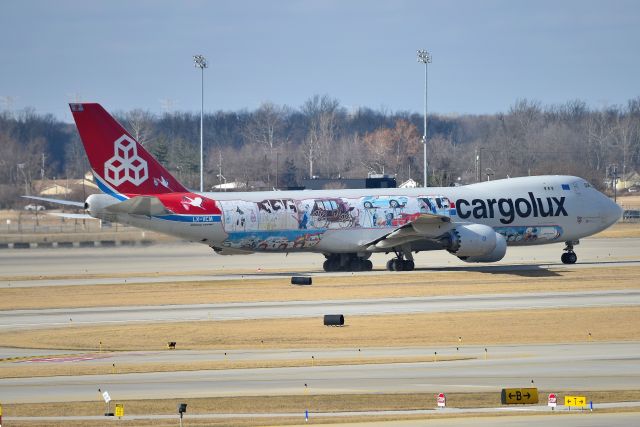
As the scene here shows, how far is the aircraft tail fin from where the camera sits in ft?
187

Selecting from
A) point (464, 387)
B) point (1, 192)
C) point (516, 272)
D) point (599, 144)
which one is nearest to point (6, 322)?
point (464, 387)

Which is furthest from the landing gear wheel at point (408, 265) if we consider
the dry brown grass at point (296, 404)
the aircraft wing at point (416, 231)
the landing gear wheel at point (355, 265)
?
the dry brown grass at point (296, 404)

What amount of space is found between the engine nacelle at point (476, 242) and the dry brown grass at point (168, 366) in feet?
87.8

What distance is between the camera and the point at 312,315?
145 feet

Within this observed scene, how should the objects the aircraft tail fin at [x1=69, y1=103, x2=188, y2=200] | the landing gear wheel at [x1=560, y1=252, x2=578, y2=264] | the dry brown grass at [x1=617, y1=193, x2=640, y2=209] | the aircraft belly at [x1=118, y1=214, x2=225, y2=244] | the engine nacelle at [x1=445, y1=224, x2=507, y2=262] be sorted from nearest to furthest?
the aircraft tail fin at [x1=69, y1=103, x2=188, y2=200], the aircraft belly at [x1=118, y1=214, x2=225, y2=244], the engine nacelle at [x1=445, y1=224, x2=507, y2=262], the landing gear wheel at [x1=560, y1=252, x2=578, y2=264], the dry brown grass at [x1=617, y1=193, x2=640, y2=209]

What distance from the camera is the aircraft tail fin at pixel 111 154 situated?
5688 cm

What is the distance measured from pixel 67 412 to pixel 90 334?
1415cm

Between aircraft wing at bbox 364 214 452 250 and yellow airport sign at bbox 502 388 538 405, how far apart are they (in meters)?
32.4

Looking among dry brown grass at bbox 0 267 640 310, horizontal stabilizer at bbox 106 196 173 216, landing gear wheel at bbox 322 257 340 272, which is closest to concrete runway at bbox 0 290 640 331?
dry brown grass at bbox 0 267 640 310

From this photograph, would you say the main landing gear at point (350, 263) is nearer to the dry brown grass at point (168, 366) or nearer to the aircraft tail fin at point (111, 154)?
the aircraft tail fin at point (111, 154)

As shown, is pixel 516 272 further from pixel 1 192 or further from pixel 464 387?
pixel 1 192

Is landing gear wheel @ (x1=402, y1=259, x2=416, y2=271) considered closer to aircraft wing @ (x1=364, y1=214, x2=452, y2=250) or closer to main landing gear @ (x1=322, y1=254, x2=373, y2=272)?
aircraft wing @ (x1=364, y1=214, x2=452, y2=250)

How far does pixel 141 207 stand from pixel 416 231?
14.1 m

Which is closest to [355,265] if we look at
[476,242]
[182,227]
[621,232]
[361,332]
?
[476,242]
